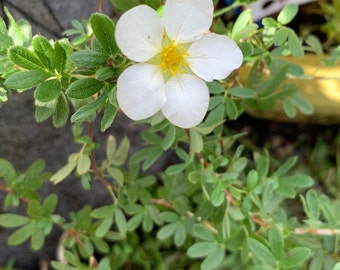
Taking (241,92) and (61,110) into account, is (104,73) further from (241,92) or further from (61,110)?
(241,92)

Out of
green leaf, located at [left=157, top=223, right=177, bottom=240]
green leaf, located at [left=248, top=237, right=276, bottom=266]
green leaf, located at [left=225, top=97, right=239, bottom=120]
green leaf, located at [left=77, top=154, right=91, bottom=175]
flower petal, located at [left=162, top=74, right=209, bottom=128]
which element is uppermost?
flower petal, located at [left=162, top=74, right=209, bottom=128]

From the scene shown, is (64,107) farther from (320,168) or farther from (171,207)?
(320,168)

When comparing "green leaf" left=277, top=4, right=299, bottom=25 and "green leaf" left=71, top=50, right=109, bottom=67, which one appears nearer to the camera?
"green leaf" left=71, top=50, right=109, bottom=67

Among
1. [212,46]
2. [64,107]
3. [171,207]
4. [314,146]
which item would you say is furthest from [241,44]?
[314,146]

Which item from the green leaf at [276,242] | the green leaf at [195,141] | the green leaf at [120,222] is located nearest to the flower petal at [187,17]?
the green leaf at [195,141]

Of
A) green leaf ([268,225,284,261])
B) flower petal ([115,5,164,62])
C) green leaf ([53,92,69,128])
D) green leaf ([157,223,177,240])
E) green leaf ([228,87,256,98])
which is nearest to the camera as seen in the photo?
flower petal ([115,5,164,62])

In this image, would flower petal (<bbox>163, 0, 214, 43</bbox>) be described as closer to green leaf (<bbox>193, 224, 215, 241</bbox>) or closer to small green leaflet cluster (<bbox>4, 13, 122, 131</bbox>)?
small green leaflet cluster (<bbox>4, 13, 122, 131</bbox>)

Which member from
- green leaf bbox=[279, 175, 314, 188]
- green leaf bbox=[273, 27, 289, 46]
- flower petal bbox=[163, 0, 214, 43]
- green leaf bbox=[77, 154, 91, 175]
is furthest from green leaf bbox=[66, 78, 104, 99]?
green leaf bbox=[279, 175, 314, 188]
